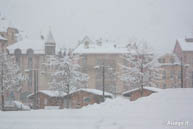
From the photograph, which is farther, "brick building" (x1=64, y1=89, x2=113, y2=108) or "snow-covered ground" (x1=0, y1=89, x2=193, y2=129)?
"brick building" (x1=64, y1=89, x2=113, y2=108)

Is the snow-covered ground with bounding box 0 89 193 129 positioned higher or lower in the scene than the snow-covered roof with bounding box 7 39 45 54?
lower

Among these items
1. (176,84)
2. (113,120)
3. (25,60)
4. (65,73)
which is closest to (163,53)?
(176,84)

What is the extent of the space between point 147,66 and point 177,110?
893cm

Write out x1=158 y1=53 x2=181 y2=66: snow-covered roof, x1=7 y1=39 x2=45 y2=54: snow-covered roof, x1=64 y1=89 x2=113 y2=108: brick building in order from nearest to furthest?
1. x1=64 y1=89 x2=113 y2=108: brick building
2. x1=158 y1=53 x2=181 y2=66: snow-covered roof
3. x1=7 y1=39 x2=45 y2=54: snow-covered roof

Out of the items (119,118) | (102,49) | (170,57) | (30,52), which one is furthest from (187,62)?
(30,52)

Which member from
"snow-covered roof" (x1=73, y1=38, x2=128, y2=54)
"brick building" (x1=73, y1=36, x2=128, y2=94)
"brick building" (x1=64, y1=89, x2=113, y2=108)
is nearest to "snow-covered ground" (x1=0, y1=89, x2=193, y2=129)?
"brick building" (x1=64, y1=89, x2=113, y2=108)

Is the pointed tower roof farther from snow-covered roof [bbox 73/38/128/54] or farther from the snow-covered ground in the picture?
the snow-covered ground

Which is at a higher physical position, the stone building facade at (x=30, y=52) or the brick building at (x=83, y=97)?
the stone building facade at (x=30, y=52)

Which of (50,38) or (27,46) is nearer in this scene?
(50,38)

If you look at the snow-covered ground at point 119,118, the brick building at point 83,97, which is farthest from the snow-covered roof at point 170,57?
the snow-covered ground at point 119,118

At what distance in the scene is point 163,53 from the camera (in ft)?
59.6

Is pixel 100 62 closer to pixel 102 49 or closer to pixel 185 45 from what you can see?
pixel 102 49

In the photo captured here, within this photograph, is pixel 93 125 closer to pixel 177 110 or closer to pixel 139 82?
pixel 177 110

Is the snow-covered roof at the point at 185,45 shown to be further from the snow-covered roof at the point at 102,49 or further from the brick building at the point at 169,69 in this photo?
the snow-covered roof at the point at 102,49
